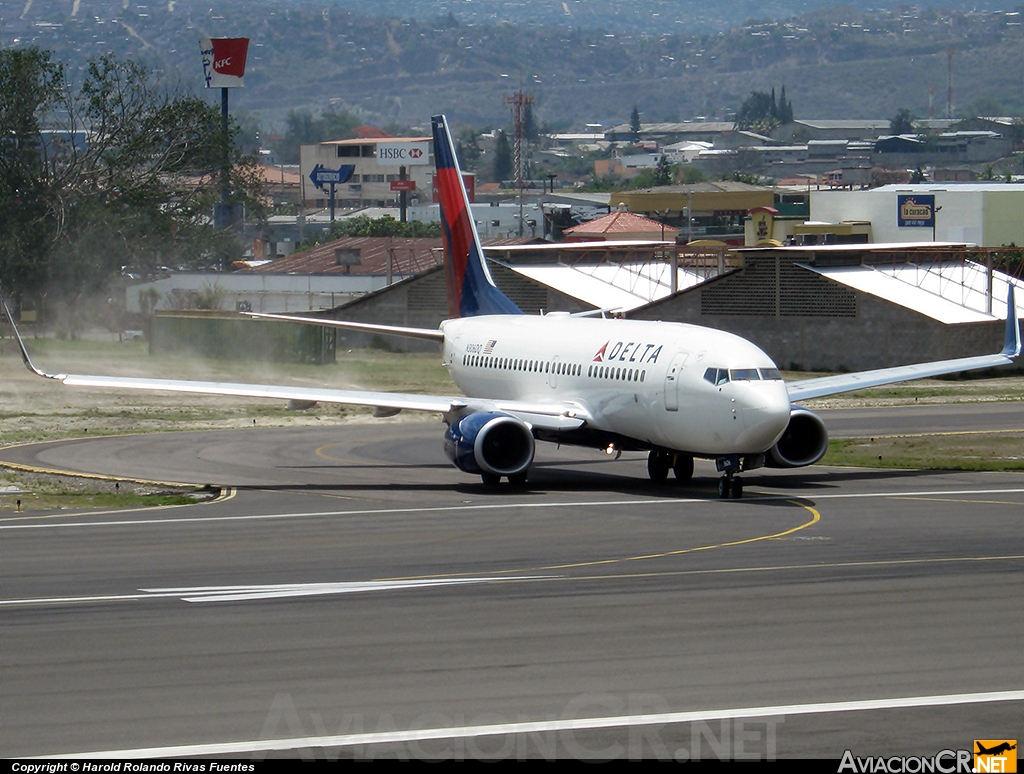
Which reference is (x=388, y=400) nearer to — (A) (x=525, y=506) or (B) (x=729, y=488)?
(A) (x=525, y=506)

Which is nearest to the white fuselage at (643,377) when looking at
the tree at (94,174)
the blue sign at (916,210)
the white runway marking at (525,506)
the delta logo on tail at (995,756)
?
the white runway marking at (525,506)

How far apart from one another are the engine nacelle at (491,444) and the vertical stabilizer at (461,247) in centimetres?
1093

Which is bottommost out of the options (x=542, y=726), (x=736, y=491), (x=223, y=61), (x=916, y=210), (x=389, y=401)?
(x=736, y=491)

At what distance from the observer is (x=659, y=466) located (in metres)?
39.1

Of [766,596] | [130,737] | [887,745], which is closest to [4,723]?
[130,737]

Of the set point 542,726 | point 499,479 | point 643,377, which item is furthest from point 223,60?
point 542,726

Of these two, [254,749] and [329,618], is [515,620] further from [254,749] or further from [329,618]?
[254,749]

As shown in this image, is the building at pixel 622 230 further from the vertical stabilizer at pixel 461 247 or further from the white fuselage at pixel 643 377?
the white fuselage at pixel 643 377

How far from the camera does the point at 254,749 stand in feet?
46.5

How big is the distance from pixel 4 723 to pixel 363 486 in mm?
23647

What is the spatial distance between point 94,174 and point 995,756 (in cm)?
10468

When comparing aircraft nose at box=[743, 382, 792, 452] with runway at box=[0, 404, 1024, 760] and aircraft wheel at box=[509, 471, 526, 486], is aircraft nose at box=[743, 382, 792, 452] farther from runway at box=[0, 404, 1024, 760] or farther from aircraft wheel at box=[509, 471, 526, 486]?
aircraft wheel at box=[509, 471, 526, 486]

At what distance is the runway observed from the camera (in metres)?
14.9

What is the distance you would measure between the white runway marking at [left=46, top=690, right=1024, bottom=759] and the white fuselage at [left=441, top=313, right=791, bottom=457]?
17022 mm
